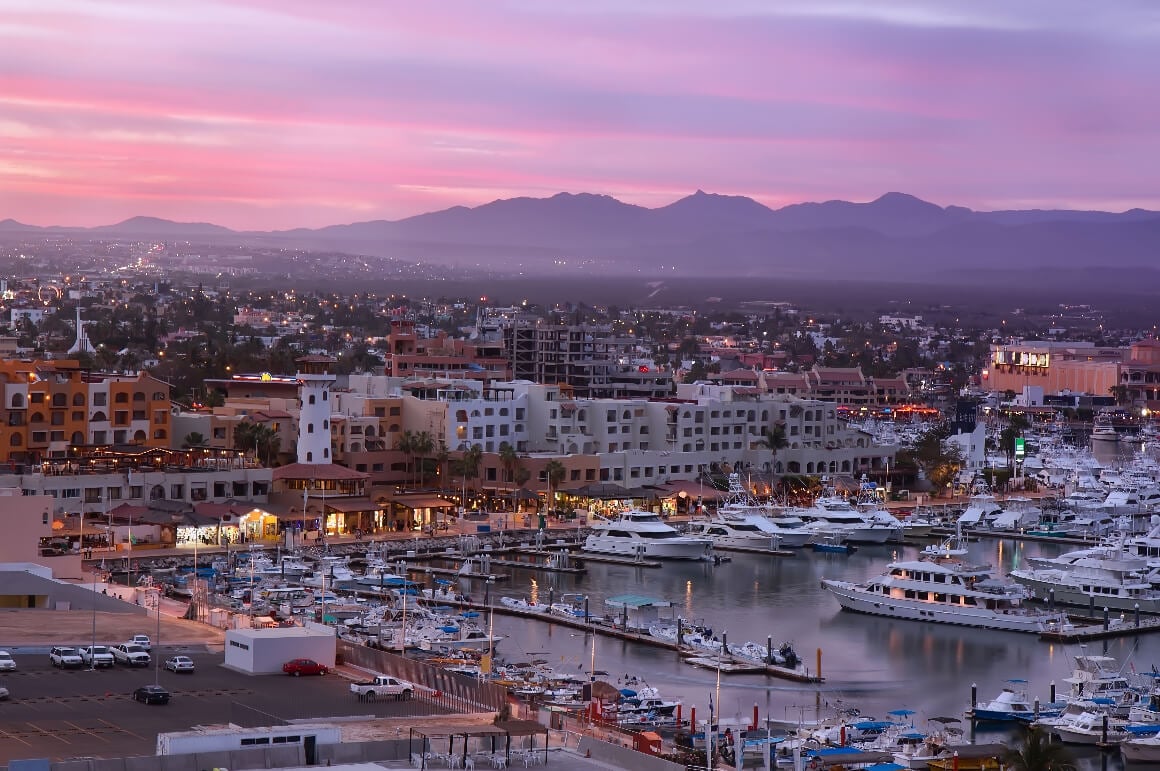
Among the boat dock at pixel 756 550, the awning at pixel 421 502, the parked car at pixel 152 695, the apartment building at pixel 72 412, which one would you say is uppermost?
the apartment building at pixel 72 412

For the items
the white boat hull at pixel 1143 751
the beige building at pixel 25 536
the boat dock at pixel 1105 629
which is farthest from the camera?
the boat dock at pixel 1105 629

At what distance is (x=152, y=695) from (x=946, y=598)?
20.8m

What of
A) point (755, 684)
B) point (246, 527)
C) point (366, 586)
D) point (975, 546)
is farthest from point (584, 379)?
point (755, 684)

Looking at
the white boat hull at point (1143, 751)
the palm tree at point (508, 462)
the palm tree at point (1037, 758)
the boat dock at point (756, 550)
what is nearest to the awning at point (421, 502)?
the palm tree at point (508, 462)

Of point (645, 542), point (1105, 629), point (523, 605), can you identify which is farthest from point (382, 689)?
point (645, 542)

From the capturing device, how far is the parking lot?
736 inches

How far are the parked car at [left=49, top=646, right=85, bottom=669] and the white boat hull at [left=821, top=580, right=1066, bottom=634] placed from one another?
1948 cm

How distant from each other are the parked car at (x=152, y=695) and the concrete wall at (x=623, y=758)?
462 centimetres

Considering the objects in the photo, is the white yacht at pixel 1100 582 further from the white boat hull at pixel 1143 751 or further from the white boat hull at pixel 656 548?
the white boat hull at pixel 1143 751

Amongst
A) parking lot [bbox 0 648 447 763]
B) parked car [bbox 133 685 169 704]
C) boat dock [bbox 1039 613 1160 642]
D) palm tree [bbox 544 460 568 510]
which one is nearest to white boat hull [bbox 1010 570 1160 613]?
boat dock [bbox 1039 613 1160 642]

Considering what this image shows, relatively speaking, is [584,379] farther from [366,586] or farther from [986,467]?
[366,586]

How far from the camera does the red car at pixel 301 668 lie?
22656 millimetres

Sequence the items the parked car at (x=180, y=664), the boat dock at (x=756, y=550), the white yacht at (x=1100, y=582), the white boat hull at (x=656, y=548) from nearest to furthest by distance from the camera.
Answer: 1. the parked car at (x=180, y=664)
2. the white yacht at (x=1100, y=582)
3. the white boat hull at (x=656, y=548)
4. the boat dock at (x=756, y=550)

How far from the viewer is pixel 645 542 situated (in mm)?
45562
